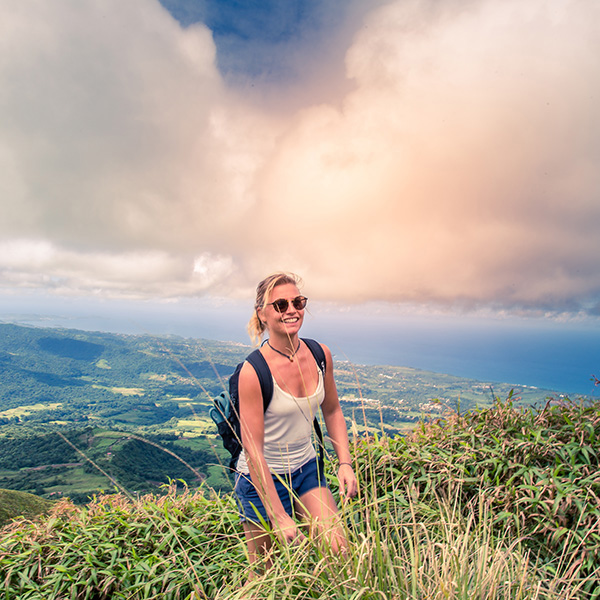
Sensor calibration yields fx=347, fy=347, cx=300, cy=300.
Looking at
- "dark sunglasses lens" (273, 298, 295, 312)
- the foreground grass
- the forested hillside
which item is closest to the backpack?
the forested hillside

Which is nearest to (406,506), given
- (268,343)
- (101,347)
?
(268,343)

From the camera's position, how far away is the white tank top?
198cm

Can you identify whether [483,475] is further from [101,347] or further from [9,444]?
[101,347]

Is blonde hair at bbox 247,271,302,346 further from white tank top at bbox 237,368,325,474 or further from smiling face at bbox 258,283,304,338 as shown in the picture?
white tank top at bbox 237,368,325,474

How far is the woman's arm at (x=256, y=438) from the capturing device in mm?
1738

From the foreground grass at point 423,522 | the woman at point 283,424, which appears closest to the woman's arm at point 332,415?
the woman at point 283,424

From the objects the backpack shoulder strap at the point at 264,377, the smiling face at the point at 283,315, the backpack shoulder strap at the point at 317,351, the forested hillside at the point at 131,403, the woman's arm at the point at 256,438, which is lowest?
the forested hillside at the point at 131,403

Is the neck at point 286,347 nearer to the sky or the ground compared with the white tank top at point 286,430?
nearer to the sky

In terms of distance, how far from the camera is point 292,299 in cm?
212

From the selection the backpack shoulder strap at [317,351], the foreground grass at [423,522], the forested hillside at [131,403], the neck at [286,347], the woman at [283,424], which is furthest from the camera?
the forested hillside at [131,403]

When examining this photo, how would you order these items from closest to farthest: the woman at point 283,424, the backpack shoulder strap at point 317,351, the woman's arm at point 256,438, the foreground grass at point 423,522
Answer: the woman's arm at point 256,438 → the woman at point 283,424 → the foreground grass at point 423,522 → the backpack shoulder strap at point 317,351

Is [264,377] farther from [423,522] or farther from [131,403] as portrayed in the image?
[131,403]

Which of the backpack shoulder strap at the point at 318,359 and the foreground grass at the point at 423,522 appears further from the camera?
the backpack shoulder strap at the point at 318,359

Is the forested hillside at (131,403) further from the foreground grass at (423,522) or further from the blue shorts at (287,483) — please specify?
the foreground grass at (423,522)
